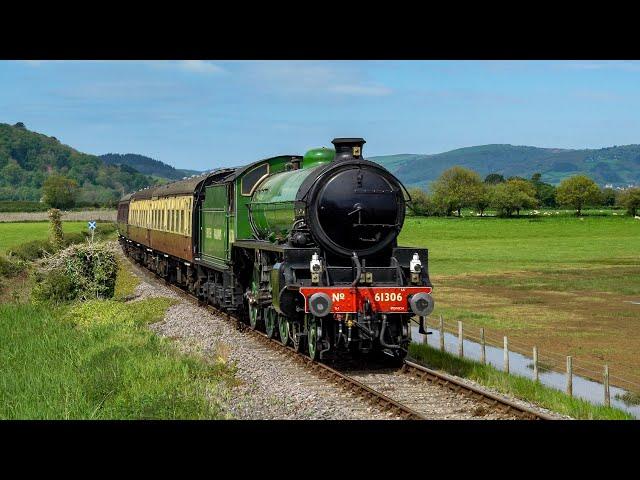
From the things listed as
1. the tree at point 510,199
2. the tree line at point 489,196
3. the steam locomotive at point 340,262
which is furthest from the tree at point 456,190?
the steam locomotive at point 340,262

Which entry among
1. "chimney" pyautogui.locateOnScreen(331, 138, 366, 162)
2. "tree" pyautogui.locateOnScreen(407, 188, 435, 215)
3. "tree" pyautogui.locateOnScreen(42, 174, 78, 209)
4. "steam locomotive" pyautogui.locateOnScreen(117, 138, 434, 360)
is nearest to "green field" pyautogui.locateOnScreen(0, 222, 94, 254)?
"tree" pyautogui.locateOnScreen(42, 174, 78, 209)

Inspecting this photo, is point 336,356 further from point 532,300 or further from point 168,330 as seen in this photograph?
point 532,300

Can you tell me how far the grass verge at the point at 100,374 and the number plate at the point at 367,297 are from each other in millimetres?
2331

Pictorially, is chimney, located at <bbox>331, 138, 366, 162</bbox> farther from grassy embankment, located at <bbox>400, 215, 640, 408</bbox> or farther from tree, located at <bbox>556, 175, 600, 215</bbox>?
tree, located at <bbox>556, 175, 600, 215</bbox>

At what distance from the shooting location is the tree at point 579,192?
163000mm

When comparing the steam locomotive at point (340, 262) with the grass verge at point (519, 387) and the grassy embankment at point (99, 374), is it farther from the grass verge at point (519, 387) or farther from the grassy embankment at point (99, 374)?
the grassy embankment at point (99, 374)

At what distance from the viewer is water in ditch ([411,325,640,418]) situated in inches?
633

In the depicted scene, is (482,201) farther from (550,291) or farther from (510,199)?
(550,291)

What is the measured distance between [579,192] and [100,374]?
6349 inches

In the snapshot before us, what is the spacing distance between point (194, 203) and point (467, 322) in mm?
11017

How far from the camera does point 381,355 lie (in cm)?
1641

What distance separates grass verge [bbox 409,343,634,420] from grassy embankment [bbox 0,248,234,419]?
15.3 ft
